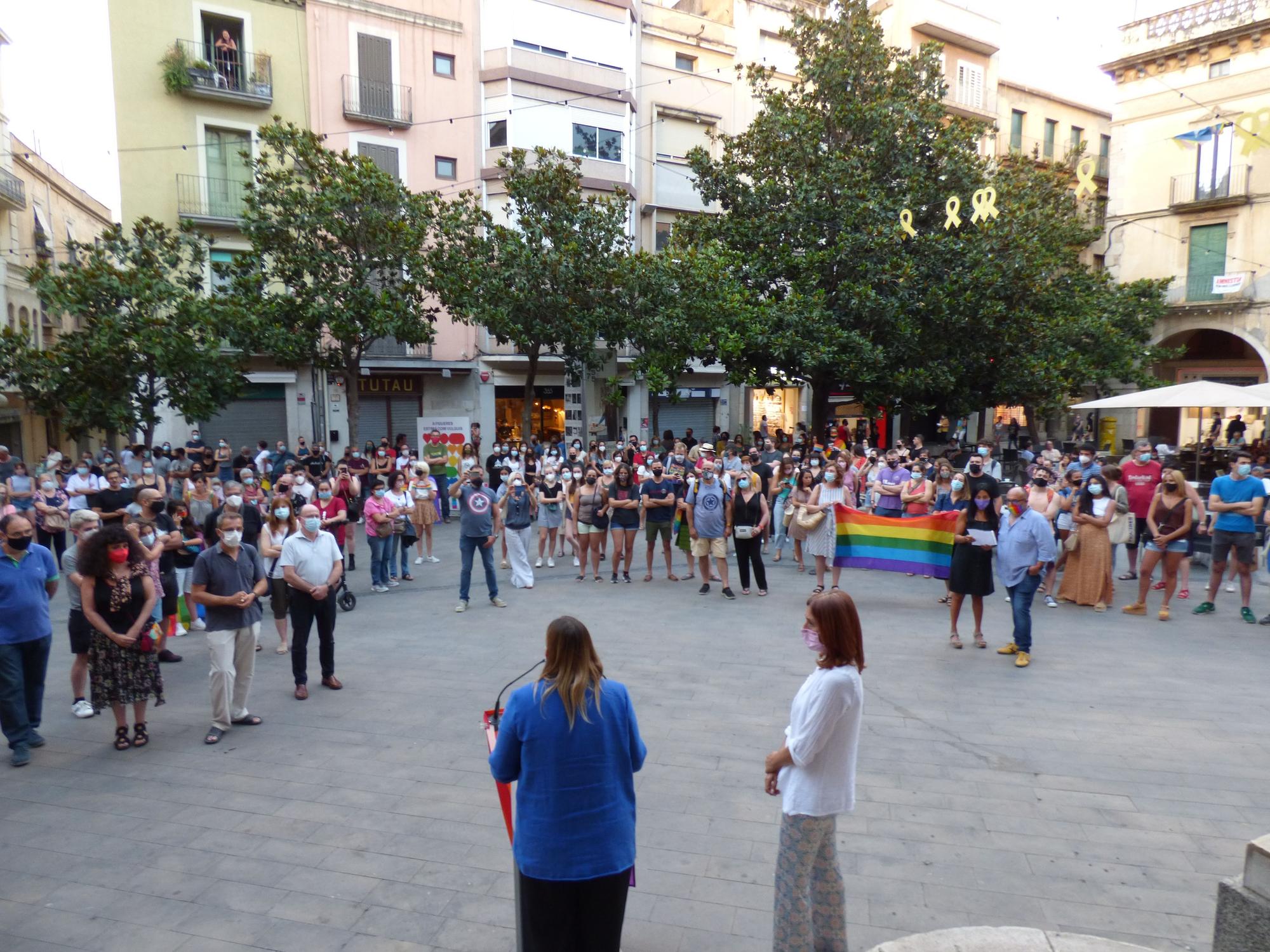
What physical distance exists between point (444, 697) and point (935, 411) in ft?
95.3

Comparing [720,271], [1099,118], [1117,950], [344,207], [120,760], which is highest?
[1099,118]

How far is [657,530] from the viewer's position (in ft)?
39.6

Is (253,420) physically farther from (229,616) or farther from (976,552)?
(976,552)

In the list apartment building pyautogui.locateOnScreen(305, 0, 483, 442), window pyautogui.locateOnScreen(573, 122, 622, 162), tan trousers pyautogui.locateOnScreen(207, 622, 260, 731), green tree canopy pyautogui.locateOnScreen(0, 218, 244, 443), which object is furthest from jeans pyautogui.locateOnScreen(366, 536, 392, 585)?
window pyautogui.locateOnScreen(573, 122, 622, 162)

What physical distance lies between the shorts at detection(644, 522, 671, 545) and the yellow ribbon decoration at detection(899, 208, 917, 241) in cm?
1109

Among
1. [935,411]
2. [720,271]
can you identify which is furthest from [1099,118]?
[720,271]

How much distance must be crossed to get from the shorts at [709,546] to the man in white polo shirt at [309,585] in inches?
204

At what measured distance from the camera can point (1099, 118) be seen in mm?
38031

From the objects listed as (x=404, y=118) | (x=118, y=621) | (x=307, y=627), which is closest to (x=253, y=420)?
(x=404, y=118)

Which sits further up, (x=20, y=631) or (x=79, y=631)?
(x=20, y=631)

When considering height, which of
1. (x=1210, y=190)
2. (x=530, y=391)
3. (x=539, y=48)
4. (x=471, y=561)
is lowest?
(x=471, y=561)

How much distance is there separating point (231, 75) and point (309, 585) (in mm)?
22800

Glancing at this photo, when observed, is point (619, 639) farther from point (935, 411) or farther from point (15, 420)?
point (935, 411)

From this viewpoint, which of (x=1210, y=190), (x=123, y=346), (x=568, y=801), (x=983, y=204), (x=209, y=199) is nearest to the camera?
(x=568, y=801)
